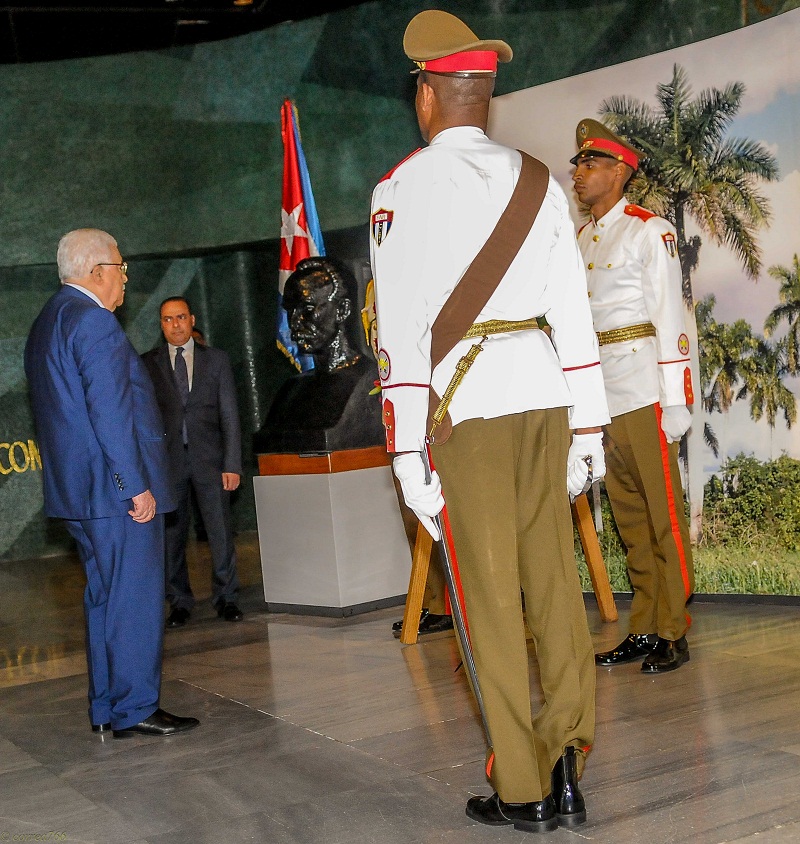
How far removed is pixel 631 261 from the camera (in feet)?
12.5

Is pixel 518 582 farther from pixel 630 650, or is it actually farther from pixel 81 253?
pixel 81 253

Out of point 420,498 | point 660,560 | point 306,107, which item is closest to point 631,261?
point 660,560

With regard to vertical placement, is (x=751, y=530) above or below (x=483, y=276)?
below

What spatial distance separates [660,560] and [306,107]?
4.71 m

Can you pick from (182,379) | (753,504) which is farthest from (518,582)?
(182,379)

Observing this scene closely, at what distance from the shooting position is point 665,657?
369 cm

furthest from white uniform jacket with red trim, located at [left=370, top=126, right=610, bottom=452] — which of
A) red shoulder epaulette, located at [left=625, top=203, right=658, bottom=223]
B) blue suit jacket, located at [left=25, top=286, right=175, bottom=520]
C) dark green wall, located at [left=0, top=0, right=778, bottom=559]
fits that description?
dark green wall, located at [left=0, top=0, right=778, bottom=559]

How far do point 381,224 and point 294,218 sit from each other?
15.9 ft

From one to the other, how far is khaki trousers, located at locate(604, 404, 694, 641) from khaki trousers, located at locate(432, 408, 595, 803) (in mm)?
1390

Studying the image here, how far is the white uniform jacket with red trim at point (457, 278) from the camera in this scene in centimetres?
230

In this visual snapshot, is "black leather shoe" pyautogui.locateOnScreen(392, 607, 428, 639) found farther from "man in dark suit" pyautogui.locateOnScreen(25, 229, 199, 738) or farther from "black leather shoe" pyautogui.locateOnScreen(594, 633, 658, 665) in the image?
"man in dark suit" pyautogui.locateOnScreen(25, 229, 199, 738)

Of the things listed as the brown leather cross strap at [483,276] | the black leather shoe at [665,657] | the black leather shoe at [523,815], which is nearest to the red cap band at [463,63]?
the brown leather cross strap at [483,276]

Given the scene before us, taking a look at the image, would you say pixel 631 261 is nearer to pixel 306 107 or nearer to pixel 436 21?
pixel 436 21

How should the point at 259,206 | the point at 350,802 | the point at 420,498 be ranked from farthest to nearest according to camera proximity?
the point at 259,206 → the point at 350,802 → the point at 420,498
